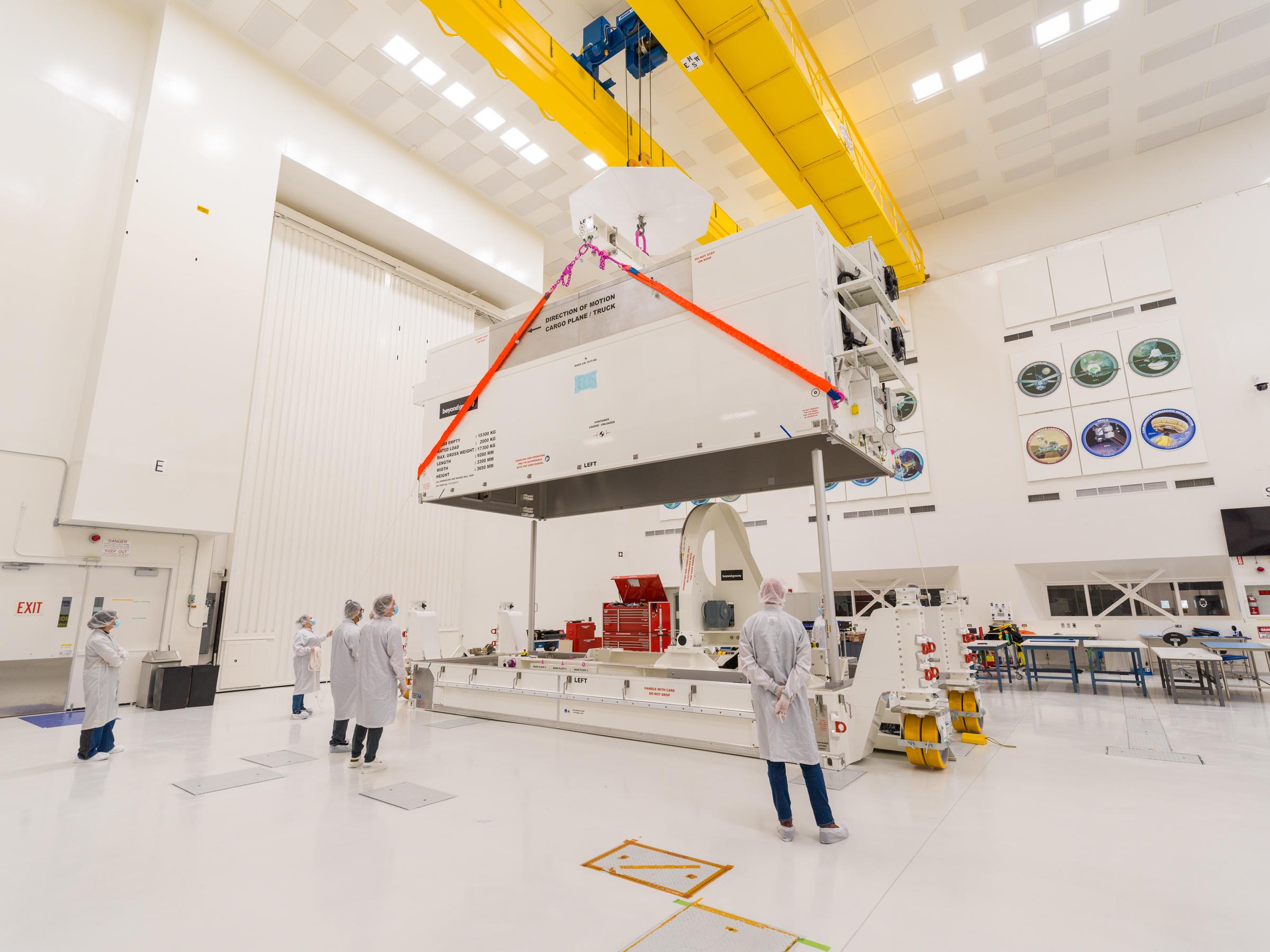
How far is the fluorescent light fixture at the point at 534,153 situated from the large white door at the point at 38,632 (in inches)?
398

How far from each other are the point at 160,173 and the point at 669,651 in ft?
32.8

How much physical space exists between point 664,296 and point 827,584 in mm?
3041

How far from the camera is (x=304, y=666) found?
786 centimetres

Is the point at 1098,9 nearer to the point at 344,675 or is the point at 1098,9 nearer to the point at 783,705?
the point at 783,705

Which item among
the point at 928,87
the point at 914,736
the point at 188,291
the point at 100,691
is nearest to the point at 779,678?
the point at 914,736

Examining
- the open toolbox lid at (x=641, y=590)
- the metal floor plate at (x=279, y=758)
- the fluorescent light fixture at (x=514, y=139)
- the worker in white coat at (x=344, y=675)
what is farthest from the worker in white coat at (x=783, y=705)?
the fluorescent light fixture at (x=514, y=139)

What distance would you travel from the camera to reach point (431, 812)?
12.6 feet

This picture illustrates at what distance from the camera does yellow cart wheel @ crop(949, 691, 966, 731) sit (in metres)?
6.25

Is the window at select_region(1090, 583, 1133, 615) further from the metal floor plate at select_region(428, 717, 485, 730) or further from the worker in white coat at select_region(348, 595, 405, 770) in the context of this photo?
the worker in white coat at select_region(348, 595, 405, 770)

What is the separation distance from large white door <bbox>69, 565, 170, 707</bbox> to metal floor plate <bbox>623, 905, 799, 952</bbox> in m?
9.60

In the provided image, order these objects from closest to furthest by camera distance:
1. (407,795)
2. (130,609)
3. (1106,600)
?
(407,795)
(130,609)
(1106,600)

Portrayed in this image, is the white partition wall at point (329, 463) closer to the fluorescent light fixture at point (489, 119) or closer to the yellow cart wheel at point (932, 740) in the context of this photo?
the fluorescent light fixture at point (489, 119)

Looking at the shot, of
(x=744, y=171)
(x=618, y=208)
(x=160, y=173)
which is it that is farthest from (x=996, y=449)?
(x=160, y=173)

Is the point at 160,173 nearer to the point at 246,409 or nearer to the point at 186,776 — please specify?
the point at 246,409
